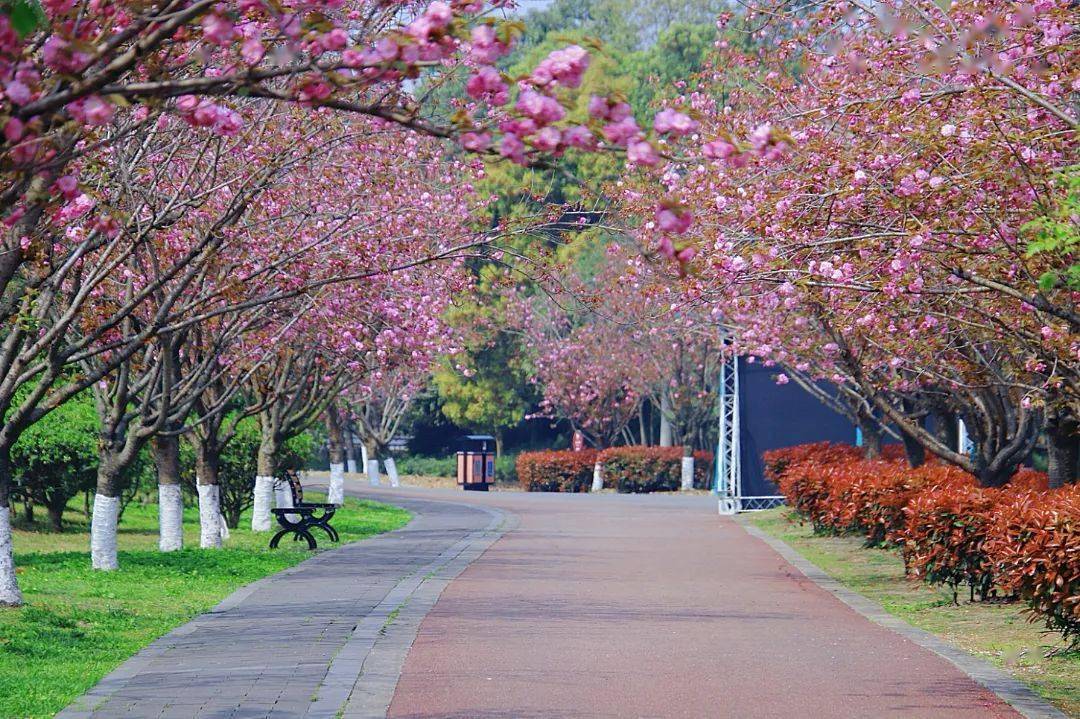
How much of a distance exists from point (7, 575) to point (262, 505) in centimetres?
1237

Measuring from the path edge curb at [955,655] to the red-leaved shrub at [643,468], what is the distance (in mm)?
27299

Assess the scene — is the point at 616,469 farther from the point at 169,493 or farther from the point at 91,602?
the point at 91,602

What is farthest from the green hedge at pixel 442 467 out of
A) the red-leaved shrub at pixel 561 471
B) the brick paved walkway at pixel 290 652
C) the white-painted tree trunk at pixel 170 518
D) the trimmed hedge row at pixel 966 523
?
the brick paved walkway at pixel 290 652

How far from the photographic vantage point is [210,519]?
68.2ft

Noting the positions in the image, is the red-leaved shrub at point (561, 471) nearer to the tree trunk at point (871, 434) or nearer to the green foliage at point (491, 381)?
the green foliage at point (491, 381)

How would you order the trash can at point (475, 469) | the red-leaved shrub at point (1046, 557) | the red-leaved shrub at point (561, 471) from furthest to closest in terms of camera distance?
1. the red-leaved shrub at point (561, 471)
2. the trash can at point (475, 469)
3. the red-leaved shrub at point (1046, 557)

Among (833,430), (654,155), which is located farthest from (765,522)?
(654,155)

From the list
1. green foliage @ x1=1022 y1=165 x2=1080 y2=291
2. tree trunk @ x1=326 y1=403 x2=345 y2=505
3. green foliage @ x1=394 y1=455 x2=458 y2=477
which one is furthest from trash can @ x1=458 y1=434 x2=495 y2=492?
green foliage @ x1=1022 y1=165 x2=1080 y2=291

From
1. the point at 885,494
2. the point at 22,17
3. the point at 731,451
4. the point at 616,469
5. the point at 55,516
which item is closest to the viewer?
the point at 22,17

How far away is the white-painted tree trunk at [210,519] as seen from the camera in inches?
815

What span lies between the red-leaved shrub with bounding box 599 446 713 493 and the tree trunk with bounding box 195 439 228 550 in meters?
25.6

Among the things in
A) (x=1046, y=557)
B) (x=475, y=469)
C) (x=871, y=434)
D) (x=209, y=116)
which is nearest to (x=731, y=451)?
(x=871, y=434)

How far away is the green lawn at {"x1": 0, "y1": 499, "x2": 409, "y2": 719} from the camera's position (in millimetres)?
9398

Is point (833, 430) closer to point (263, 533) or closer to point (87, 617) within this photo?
point (263, 533)
